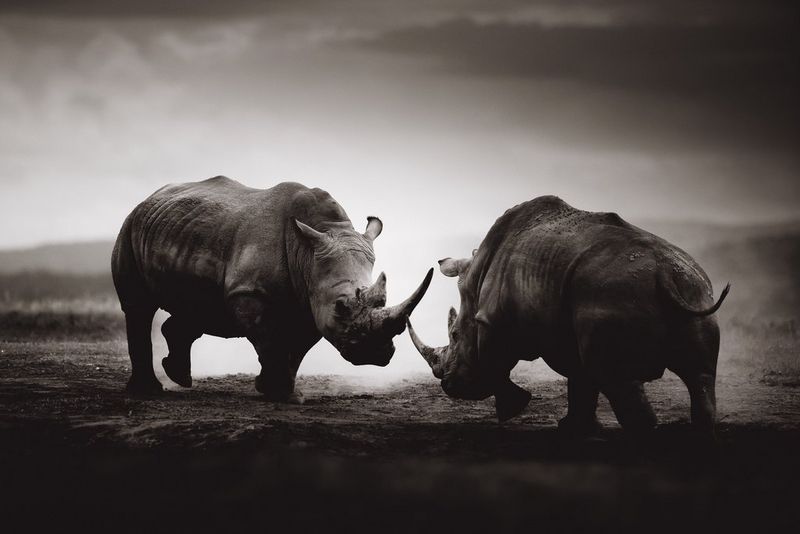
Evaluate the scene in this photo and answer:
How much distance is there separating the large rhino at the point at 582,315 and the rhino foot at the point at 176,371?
145 inches

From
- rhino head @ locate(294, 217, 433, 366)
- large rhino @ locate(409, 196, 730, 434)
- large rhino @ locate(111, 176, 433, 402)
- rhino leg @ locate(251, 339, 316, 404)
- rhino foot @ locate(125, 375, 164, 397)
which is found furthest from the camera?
rhino foot @ locate(125, 375, 164, 397)

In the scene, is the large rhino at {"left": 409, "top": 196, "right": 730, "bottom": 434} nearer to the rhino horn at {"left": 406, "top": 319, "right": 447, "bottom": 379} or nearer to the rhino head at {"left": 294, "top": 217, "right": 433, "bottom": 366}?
the rhino horn at {"left": 406, "top": 319, "right": 447, "bottom": 379}

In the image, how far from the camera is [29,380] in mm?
11180

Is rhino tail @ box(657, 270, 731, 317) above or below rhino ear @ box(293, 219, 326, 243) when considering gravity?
below

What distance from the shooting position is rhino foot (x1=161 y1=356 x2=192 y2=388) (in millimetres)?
11211

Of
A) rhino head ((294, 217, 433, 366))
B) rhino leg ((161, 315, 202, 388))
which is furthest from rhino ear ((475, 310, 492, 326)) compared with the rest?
rhino leg ((161, 315, 202, 388))

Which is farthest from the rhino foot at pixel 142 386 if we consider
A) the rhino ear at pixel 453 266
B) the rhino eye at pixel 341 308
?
the rhino ear at pixel 453 266

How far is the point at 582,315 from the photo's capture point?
683 centimetres

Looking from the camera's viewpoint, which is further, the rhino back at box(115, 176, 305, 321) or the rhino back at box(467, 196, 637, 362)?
the rhino back at box(115, 176, 305, 321)

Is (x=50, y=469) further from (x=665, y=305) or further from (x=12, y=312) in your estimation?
(x=12, y=312)

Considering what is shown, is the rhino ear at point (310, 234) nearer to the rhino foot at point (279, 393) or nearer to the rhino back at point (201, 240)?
the rhino back at point (201, 240)

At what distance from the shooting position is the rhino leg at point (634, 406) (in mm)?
6719

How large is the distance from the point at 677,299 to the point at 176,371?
6.51 metres

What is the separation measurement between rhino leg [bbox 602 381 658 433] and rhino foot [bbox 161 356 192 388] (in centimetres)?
599
